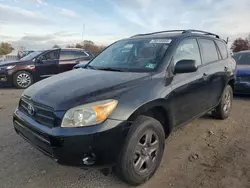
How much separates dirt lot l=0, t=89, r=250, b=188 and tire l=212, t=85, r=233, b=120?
1.57ft

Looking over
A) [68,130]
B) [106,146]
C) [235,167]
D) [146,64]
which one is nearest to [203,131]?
[235,167]

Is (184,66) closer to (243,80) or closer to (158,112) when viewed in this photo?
(158,112)

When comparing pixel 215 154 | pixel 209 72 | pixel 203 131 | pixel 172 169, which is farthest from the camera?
pixel 203 131

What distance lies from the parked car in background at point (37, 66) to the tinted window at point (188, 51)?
7.28 meters

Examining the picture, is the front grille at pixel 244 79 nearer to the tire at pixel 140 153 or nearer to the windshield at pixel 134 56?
the windshield at pixel 134 56

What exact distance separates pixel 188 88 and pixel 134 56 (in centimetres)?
91

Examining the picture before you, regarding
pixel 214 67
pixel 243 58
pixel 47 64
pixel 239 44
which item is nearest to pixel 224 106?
pixel 214 67

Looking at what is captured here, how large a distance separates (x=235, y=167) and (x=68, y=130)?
7.09ft

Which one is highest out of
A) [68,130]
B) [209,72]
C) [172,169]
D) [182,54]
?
[182,54]

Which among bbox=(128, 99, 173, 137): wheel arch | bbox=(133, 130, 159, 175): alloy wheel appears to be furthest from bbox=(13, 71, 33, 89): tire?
bbox=(133, 130, 159, 175): alloy wheel

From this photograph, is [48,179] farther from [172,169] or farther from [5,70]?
[5,70]

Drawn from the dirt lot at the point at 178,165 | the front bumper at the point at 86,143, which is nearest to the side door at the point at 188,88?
the dirt lot at the point at 178,165

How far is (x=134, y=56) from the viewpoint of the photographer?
3545mm

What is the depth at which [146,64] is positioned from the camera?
127 inches
